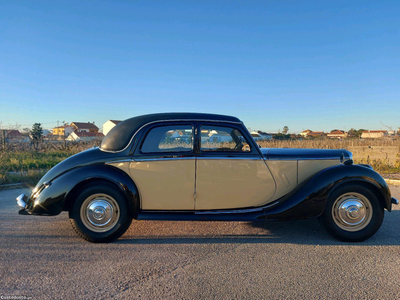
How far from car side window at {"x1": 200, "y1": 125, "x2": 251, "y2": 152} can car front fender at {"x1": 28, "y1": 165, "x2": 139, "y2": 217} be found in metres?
1.13

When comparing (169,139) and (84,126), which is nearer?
(169,139)

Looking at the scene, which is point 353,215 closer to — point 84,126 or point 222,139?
point 222,139

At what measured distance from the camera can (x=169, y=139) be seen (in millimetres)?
3875

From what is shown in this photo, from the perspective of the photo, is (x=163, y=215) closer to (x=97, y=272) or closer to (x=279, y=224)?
(x=97, y=272)

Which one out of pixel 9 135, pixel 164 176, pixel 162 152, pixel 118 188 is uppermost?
pixel 9 135

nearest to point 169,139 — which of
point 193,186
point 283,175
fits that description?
point 193,186

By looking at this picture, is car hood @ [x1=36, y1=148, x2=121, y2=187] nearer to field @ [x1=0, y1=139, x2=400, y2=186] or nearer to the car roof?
the car roof

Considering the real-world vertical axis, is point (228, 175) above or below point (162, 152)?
below

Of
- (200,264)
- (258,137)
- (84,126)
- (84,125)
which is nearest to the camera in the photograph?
(200,264)

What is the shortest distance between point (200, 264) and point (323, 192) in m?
1.88

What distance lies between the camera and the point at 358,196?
12.1 ft

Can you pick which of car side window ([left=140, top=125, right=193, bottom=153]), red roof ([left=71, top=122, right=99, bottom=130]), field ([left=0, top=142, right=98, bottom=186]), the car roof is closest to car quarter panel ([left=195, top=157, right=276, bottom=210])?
car side window ([left=140, top=125, right=193, bottom=153])

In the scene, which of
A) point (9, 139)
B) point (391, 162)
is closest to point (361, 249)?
point (391, 162)

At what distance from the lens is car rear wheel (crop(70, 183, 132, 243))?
11.7 feet
